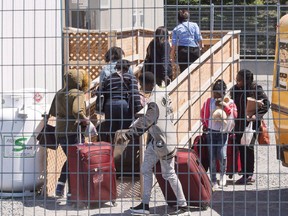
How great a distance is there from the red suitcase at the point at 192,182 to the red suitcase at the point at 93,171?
1.74 ft

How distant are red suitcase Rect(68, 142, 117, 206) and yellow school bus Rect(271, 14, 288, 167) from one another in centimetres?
176

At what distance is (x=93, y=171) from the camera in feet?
30.1

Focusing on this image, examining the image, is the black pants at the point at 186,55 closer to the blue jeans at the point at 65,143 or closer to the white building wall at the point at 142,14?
the white building wall at the point at 142,14

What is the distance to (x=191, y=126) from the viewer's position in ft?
34.6

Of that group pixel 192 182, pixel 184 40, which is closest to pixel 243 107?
pixel 184 40

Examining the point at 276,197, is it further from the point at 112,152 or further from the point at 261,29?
the point at 261,29

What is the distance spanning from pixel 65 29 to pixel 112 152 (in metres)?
1.57

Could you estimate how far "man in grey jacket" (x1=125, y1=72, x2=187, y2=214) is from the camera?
8.35 m

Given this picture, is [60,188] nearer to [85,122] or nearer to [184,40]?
[85,122]

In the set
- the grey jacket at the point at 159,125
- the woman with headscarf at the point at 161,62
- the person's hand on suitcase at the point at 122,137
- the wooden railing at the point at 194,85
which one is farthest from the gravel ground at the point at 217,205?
the woman with headscarf at the point at 161,62

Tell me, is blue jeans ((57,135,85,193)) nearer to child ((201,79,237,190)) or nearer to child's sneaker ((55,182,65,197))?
child's sneaker ((55,182,65,197))

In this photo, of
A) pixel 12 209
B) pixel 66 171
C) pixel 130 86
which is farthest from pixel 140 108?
pixel 12 209

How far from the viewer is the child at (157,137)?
8.35 metres

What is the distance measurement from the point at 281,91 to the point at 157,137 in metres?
1.42
